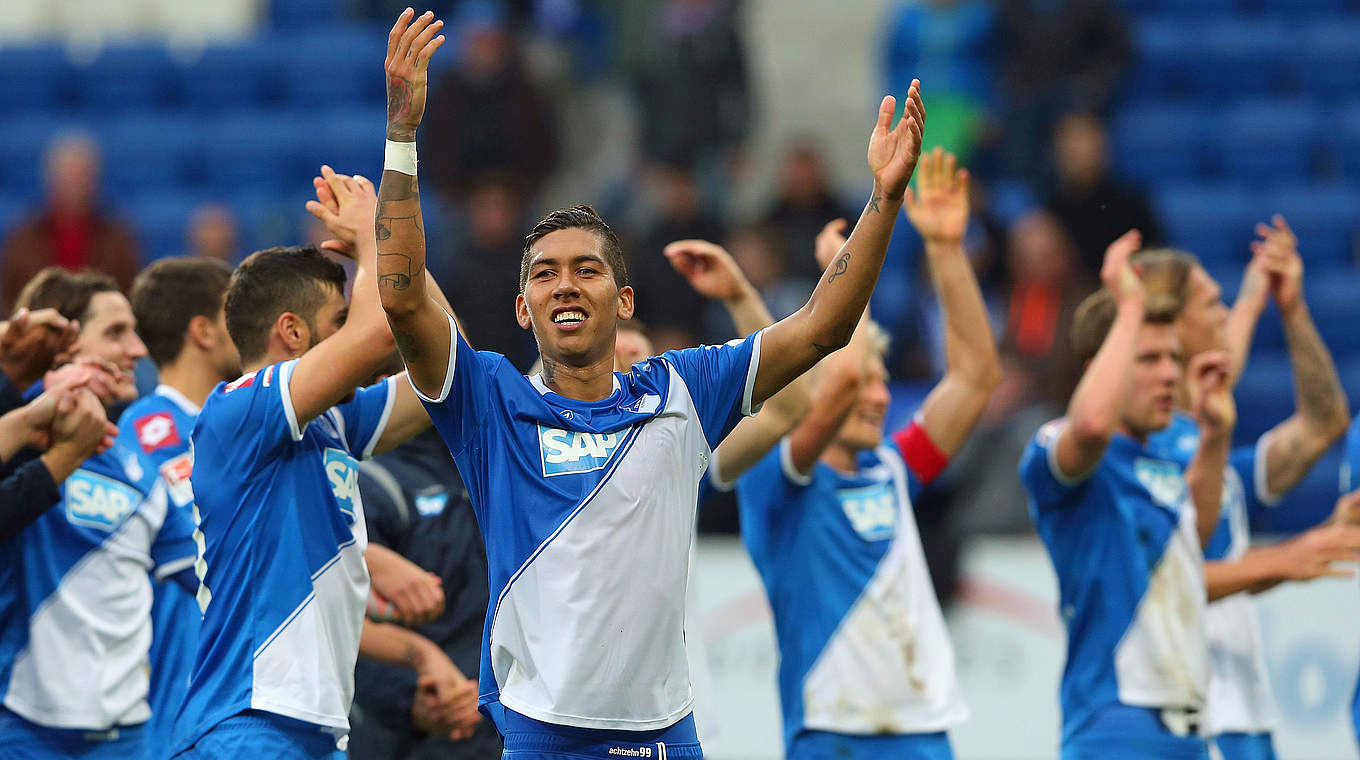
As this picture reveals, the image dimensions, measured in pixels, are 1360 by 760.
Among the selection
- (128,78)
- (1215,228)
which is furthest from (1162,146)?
(128,78)

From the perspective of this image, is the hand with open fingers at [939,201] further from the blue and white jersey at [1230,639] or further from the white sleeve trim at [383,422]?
the white sleeve trim at [383,422]

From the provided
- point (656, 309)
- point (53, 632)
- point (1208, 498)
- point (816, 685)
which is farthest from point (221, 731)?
point (656, 309)

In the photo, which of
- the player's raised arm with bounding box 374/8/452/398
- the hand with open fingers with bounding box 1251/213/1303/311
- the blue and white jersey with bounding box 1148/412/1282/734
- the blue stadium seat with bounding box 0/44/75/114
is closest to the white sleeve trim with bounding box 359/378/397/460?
the player's raised arm with bounding box 374/8/452/398

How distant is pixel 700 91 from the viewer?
45.4ft

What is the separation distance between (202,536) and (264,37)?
1234cm

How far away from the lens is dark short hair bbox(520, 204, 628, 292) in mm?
4625

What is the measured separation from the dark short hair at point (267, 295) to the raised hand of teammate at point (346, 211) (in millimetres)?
303

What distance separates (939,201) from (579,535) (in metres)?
2.52

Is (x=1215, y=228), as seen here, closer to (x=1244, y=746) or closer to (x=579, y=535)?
(x=1244, y=746)

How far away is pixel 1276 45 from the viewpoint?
48.9 ft

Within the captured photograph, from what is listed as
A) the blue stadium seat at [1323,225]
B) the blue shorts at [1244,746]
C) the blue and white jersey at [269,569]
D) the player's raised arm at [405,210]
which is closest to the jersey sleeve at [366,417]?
the blue and white jersey at [269,569]

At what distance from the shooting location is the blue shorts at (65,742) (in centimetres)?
586

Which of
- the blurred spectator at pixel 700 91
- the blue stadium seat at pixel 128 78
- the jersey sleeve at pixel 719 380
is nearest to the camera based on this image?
the jersey sleeve at pixel 719 380

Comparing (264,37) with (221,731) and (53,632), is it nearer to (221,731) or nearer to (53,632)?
(53,632)
